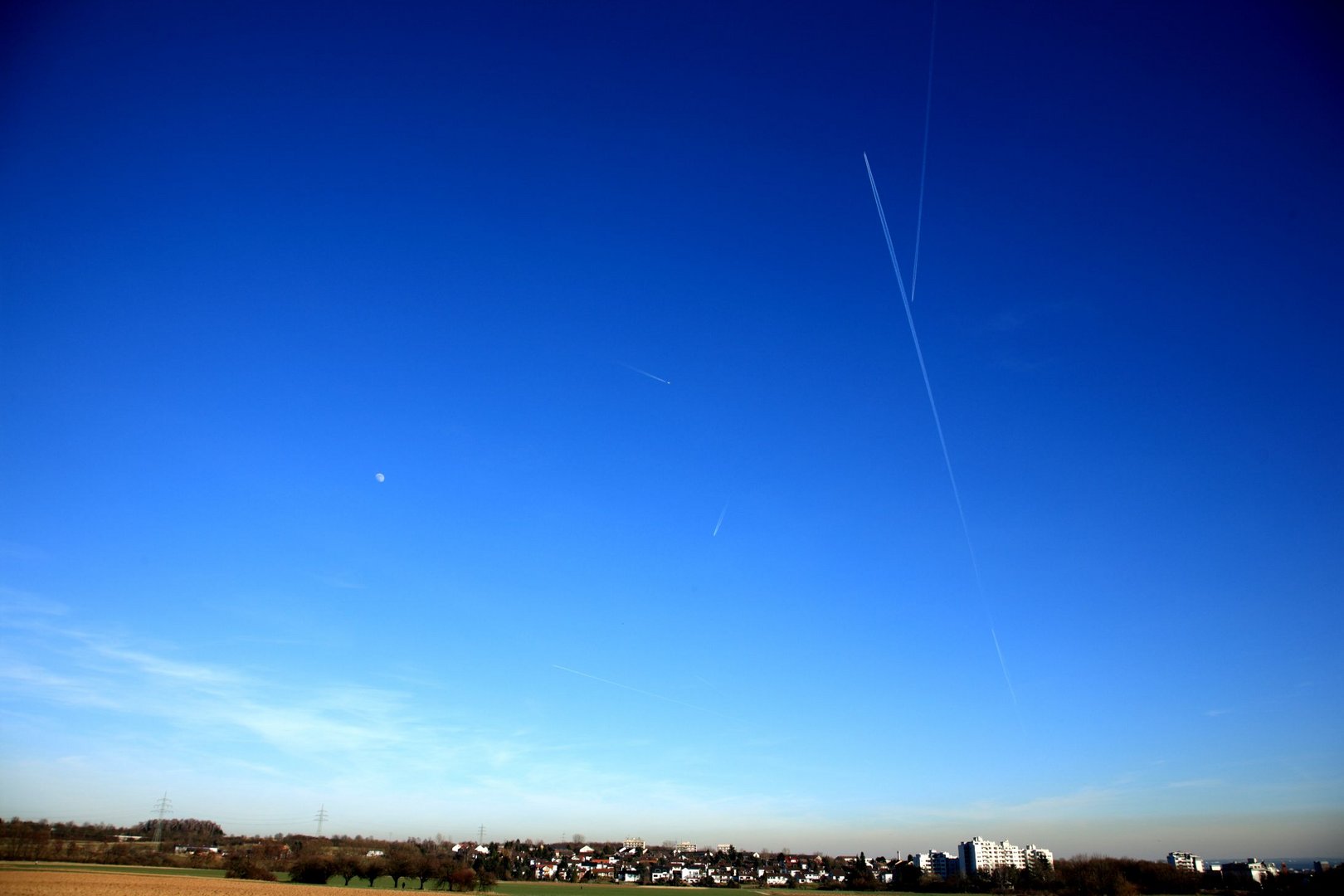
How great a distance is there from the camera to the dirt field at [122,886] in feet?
196

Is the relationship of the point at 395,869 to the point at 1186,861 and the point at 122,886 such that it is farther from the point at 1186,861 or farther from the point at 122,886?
the point at 1186,861

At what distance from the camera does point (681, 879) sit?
601ft

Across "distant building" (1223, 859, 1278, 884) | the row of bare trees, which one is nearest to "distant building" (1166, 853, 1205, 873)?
"distant building" (1223, 859, 1278, 884)

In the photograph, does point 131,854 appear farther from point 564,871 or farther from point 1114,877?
point 1114,877

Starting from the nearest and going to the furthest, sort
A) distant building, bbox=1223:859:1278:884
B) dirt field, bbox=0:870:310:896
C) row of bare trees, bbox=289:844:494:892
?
dirt field, bbox=0:870:310:896 → row of bare trees, bbox=289:844:494:892 → distant building, bbox=1223:859:1278:884

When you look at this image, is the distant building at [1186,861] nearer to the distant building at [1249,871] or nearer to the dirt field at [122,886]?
the distant building at [1249,871]

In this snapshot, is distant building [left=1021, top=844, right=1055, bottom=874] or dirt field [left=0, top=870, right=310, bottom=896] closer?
dirt field [left=0, top=870, right=310, bottom=896]

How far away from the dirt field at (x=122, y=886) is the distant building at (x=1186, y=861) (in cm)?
19618

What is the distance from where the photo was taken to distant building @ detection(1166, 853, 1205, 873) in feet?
592

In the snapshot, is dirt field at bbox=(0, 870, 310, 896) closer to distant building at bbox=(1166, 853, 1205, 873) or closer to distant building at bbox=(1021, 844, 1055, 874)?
distant building at bbox=(1021, 844, 1055, 874)

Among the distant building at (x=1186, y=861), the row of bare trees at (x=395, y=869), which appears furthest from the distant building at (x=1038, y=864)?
the row of bare trees at (x=395, y=869)

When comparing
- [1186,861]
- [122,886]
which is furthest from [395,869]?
[1186,861]

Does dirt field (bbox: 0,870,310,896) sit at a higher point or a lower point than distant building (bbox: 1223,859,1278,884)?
higher

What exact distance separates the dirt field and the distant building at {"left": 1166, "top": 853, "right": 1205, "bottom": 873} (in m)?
196
